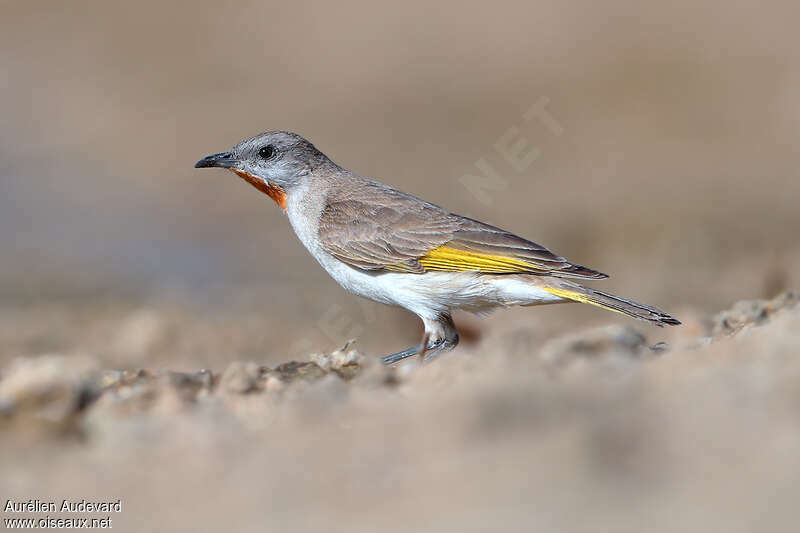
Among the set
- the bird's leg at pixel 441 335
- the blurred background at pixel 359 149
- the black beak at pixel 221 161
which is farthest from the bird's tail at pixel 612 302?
the blurred background at pixel 359 149

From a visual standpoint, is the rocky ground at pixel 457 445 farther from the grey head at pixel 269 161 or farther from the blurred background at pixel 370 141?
the blurred background at pixel 370 141

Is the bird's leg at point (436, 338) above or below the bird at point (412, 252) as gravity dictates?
below

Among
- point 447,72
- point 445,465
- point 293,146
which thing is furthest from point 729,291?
point 447,72

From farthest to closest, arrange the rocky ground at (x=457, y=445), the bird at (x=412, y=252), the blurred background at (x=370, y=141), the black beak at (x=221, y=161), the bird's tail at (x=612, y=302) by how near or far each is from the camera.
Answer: the blurred background at (x=370, y=141) < the black beak at (x=221, y=161) < the bird at (x=412, y=252) < the bird's tail at (x=612, y=302) < the rocky ground at (x=457, y=445)

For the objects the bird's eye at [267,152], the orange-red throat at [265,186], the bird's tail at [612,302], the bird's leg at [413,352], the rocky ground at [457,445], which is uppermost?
the bird's eye at [267,152]

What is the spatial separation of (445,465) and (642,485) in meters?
0.81

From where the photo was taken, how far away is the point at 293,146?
880 cm

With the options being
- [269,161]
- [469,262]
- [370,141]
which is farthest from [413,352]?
[370,141]

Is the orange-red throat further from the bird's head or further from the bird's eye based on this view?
the bird's eye

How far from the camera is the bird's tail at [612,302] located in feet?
23.6

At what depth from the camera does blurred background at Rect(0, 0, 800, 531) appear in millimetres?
14055

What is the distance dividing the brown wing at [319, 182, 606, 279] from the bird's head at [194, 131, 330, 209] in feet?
1.63

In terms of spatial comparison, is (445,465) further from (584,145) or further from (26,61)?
(26,61)

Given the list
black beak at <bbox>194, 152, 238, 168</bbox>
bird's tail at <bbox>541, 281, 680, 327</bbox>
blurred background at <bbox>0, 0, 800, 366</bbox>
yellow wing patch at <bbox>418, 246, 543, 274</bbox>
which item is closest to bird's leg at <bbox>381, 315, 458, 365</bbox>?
yellow wing patch at <bbox>418, 246, 543, 274</bbox>
